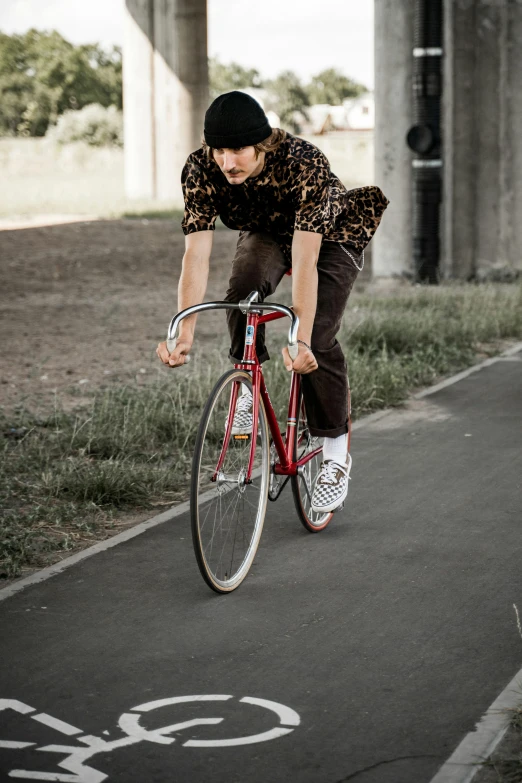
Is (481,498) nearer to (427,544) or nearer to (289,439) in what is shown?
(427,544)

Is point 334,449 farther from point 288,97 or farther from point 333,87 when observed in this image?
point 333,87

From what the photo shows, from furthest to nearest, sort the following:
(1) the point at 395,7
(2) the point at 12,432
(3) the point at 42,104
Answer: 1. (3) the point at 42,104
2. (1) the point at 395,7
3. (2) the point at 12,432

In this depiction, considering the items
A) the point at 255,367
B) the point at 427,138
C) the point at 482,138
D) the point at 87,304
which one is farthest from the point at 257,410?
A: the point at 482,138

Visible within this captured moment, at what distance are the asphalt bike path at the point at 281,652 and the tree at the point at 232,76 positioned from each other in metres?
128

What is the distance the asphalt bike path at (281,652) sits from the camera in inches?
137

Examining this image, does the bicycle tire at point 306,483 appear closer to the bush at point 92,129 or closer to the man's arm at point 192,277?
the man's arm at point 192,277

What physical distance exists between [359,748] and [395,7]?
12877 mm

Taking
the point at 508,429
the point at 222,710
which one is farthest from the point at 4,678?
the point at 508,429

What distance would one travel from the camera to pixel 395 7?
14.9 meters

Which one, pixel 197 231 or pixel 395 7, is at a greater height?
pixel 395 7

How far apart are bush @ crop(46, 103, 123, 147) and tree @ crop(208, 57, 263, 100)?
6493 cm

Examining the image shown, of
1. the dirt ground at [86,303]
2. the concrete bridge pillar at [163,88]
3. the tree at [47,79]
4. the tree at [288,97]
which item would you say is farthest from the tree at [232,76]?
the dirt ground at [86,303]

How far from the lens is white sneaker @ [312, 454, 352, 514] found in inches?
218

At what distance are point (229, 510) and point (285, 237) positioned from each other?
130cm
